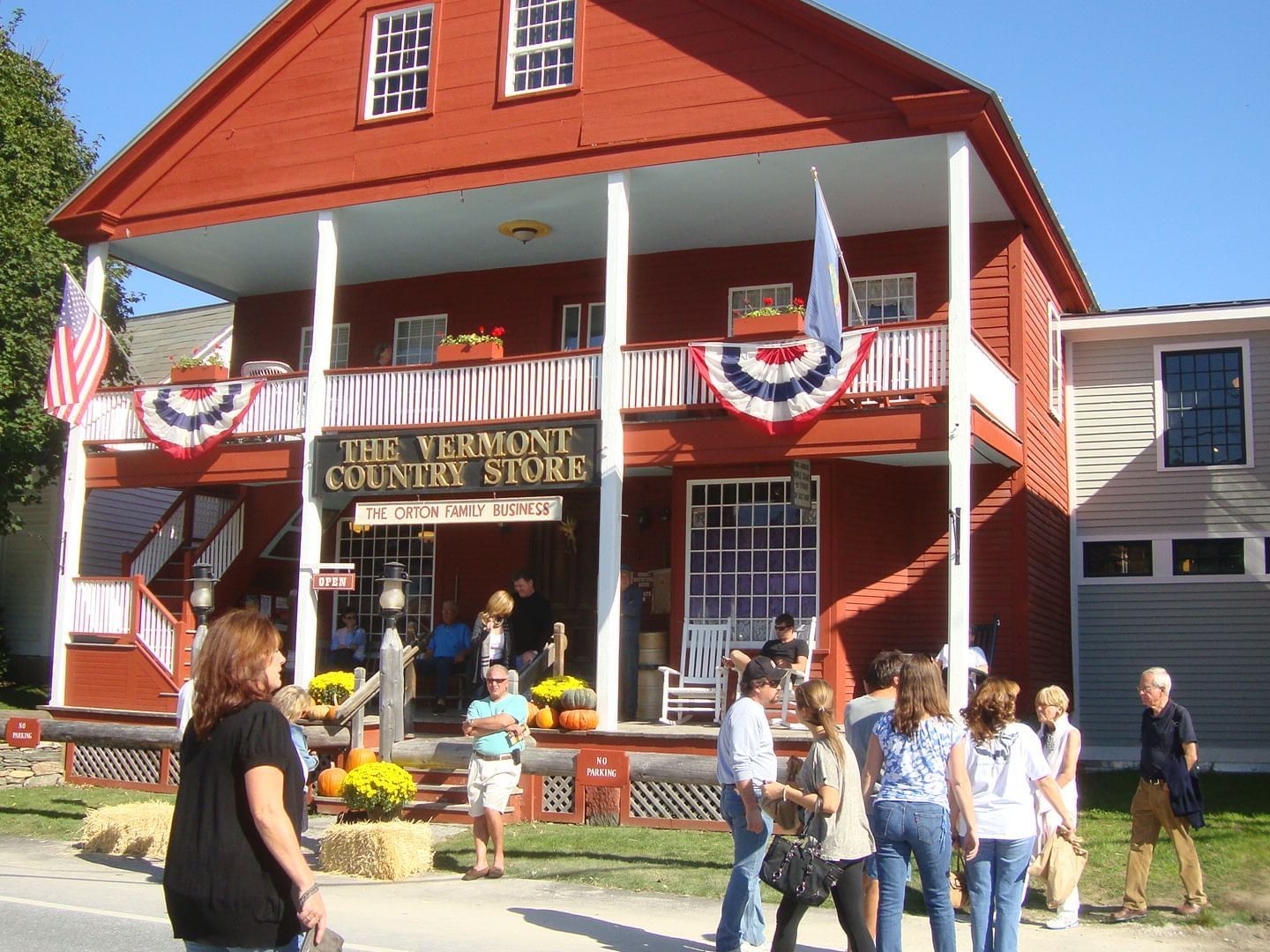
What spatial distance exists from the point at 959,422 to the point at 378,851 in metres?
6.91

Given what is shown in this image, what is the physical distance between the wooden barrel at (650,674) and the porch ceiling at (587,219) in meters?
5.35

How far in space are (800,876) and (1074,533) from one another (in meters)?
13.0

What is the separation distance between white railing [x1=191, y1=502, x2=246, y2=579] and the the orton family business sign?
10.9 ft

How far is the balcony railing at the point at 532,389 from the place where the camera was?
46.0 ft

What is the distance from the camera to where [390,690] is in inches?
560

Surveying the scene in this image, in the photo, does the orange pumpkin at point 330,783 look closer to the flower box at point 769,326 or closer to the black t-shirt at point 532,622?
the black t-shirt at point 532,622

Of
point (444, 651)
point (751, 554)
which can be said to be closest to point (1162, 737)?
point (751, 554)

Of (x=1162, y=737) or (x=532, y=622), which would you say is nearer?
(x=1162, y=737)

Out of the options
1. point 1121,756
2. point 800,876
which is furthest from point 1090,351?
point 800,876

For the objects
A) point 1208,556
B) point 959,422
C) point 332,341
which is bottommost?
point 1208,556

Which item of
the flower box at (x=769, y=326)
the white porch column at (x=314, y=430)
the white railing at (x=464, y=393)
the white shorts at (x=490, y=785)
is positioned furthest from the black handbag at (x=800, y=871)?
the white porch column at (x=314, y=430)

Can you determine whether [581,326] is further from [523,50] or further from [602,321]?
[523,50]

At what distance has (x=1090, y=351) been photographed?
62.9ft

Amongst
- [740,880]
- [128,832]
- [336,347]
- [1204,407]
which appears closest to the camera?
[740,880]
